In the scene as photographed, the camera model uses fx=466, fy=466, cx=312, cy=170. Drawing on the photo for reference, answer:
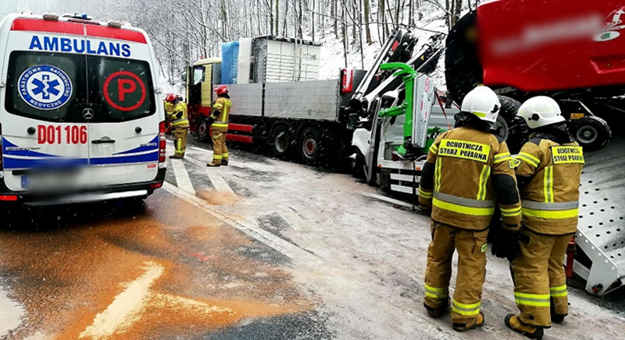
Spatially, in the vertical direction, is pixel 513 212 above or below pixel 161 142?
below

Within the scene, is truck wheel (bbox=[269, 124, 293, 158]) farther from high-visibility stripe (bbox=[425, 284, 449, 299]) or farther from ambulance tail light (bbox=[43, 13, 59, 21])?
high-visibility stripe (bbox=[425, 284, 449, 299])

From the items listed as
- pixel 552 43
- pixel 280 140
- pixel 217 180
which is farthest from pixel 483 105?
pixel 280 140

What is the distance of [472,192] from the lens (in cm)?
318

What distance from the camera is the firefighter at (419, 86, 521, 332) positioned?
10.3ft

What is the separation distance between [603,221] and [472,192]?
203 centimetres

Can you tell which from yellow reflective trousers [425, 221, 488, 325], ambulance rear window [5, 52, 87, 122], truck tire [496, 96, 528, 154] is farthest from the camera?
truck tire [496, 96, 528, 154]

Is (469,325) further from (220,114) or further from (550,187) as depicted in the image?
(220,114)

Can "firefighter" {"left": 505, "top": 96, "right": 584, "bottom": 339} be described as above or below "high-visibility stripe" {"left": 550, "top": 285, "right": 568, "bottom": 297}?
above

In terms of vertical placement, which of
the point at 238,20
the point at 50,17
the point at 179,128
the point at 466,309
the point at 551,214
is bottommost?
the point at 466,309

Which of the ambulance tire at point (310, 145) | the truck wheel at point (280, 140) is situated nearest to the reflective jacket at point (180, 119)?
the truck wheel at point (280, 140)

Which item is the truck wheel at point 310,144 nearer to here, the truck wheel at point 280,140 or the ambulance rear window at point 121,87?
the truck wheel at point 280,140

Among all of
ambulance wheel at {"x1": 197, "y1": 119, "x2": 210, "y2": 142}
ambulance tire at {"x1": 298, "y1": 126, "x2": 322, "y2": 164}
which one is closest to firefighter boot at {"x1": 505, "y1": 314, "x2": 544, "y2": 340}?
ambulance tire at {"x1": 298, "y1": 126, "x2": 322, "y2": 164}

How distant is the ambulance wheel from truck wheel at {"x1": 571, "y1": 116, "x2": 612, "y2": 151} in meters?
11.2

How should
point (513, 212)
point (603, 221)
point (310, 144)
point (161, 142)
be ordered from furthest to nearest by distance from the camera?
point (310, 144) < point (161, 142) < point (603, 221) < point (513, 212)
